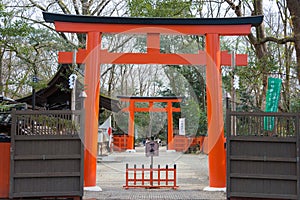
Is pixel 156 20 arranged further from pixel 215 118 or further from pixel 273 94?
pixel 273 94

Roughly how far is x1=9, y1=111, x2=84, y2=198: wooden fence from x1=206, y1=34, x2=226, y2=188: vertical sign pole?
2848mm

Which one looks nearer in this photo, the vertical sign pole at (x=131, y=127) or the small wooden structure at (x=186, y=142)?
the vertical sign pole at (x=131, y=127)

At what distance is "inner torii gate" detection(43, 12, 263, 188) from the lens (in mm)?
7383

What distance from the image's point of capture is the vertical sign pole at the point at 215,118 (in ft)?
24.1

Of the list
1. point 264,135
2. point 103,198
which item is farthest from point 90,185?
point 264,135

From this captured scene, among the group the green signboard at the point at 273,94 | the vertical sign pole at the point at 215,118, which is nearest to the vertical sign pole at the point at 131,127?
the vertical sign pole at the point at 215,118

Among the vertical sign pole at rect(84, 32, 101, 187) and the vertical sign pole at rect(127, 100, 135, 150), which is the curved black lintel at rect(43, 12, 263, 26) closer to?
the vertical sign pole at rect(84, 32, 101, 187)

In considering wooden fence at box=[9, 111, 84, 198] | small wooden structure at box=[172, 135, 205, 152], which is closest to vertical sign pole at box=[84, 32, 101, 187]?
wooden fence at box=[9, 111, 84, 198]

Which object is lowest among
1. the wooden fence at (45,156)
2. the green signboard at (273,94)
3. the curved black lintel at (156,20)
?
the wooden fence at (45,156)

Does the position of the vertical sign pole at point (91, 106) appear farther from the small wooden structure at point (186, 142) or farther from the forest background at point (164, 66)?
the small wooden structure at point (186, 142)

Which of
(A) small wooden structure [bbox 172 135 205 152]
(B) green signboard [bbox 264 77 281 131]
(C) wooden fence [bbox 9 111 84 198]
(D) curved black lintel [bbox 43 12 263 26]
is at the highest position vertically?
(D) curved black lintel [bbox 43 12 263 26]

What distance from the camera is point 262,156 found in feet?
19.1

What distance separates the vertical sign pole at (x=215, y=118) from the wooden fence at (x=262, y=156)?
1.46 m

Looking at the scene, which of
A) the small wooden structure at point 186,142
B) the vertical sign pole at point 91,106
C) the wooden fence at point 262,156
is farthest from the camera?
the small wooden structure at point 186,142
